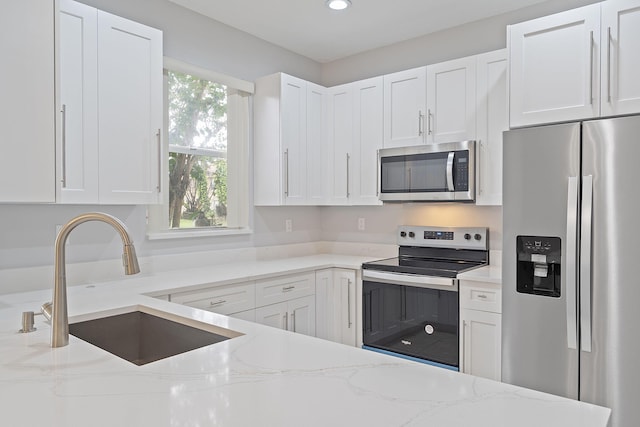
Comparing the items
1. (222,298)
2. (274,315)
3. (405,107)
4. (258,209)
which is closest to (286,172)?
(258,209)

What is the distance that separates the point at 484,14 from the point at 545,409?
9.78 ft

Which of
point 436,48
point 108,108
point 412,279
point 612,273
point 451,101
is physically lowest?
point 412,279

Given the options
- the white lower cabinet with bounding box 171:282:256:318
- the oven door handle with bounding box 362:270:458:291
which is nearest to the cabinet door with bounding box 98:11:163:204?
the white lower cabinet with bounding box 171:282:256:318

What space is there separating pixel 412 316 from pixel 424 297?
0.51ft

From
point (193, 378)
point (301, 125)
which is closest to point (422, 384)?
point (193, 378)

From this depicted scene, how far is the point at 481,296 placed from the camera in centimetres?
262

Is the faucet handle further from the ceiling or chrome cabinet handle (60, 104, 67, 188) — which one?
the ceiling

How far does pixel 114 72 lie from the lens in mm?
2297

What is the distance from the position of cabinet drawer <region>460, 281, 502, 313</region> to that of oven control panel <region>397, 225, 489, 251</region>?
60 centimetres

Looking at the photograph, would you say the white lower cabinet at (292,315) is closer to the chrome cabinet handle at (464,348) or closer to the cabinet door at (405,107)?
the chrome cabinet handle at (464,348)

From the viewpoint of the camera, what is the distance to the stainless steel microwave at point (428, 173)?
2.93 meters

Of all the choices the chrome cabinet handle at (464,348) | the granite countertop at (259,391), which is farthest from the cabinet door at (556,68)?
the granite countertop at (259,391)

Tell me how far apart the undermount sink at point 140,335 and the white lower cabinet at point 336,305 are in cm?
157

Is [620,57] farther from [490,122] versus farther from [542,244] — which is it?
[542,244]
